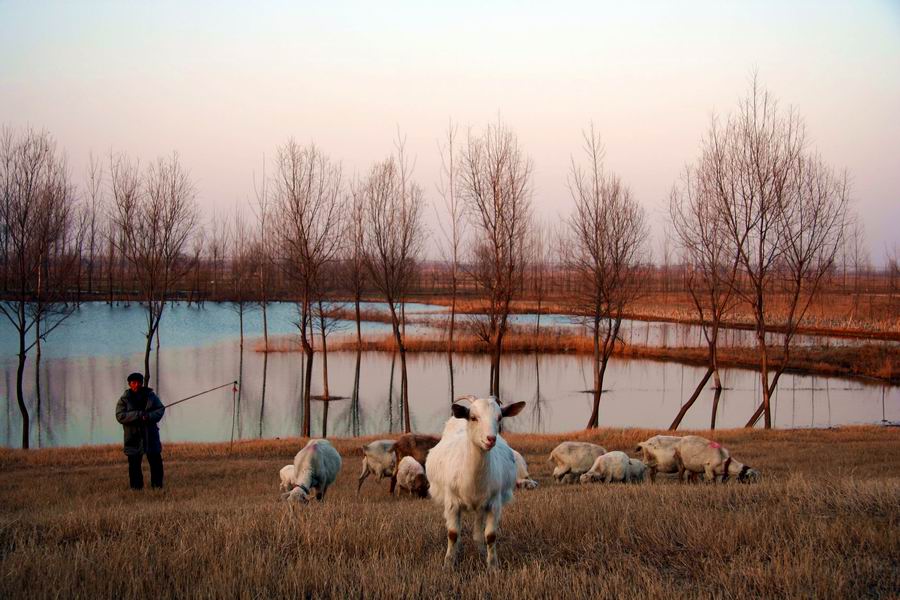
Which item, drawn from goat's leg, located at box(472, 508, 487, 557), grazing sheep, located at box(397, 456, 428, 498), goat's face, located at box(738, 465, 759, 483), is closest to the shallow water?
grazing sheep, located at box(397, 456, 428, 498)

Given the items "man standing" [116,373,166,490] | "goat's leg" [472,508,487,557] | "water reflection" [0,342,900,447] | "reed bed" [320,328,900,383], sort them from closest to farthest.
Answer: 1. "goat's leg" [472,508,487,557]
2. "man standing" [116,373,166,490]
3. "water reflection" [0,342,900,447]
4. "reed bed" [320,328,900,383]

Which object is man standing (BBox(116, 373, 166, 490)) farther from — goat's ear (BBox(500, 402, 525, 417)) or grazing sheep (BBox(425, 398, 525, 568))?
goat's ear (BBox(500, 402, 525, 417))

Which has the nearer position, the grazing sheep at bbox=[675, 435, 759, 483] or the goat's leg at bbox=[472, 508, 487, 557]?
the goat's leg at bbox=[472, 508, 487, 557]

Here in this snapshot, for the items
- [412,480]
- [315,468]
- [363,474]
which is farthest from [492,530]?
[363,474]

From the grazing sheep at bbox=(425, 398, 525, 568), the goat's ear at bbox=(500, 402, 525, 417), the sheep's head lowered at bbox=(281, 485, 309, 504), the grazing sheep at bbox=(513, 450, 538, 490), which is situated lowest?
the grazing sheep at bbox=(513, 450, 538, 490)

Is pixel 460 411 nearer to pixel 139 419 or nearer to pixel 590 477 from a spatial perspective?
pixel 590 477

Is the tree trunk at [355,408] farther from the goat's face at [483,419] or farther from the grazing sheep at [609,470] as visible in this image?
the goat's face at [483,419]

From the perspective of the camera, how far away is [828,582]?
18.1ft

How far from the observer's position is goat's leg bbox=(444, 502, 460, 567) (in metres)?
6.44

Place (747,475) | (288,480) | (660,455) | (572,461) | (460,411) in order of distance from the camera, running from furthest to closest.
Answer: (660,455) < (572,461) < (747,475) < (288,480) < (460,411)

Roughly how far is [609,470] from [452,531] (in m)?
8.66

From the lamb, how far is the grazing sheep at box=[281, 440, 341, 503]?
190 inches

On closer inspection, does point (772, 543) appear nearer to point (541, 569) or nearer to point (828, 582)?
point (828, 582)

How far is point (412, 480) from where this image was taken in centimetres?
1355
